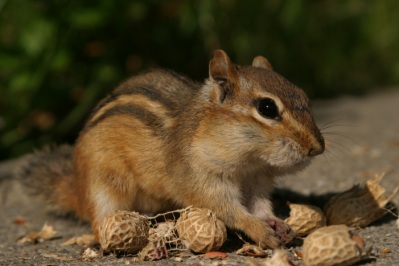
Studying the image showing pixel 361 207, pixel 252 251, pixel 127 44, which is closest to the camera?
pixel 252 251

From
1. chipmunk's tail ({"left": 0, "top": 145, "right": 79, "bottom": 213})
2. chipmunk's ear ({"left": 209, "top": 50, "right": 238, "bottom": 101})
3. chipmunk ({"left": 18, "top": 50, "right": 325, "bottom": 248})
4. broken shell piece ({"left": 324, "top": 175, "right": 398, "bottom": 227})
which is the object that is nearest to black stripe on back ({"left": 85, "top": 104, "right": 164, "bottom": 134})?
chipmunk ({"left": 18, "top": 50, "right": 325, "bottom": 248})

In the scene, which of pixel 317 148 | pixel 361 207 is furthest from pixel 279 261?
pixel 361 207

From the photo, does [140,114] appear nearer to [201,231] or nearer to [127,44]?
[201,231]

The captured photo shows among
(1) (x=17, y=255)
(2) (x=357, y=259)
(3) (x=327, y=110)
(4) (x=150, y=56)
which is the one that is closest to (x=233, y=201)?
(2) (x=357, y=259)

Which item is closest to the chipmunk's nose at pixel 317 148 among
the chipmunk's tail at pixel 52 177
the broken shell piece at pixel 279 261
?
the broken shell piece at pixel 279 261

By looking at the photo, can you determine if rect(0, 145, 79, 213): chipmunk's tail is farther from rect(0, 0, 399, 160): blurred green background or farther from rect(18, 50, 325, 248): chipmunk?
rect(0, 0, 399, 160): blurred green background

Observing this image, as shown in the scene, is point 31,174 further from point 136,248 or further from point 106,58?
point 106,58
